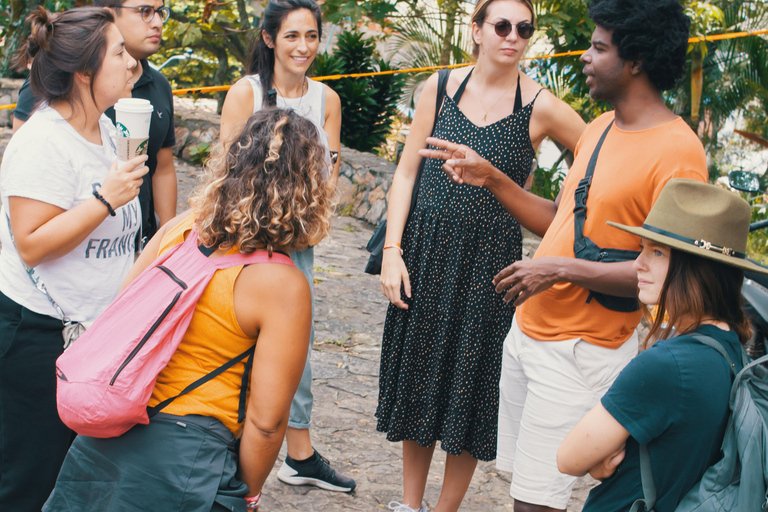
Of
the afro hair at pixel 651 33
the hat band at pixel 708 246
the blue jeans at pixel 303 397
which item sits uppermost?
the afro hair at pixel 651 33

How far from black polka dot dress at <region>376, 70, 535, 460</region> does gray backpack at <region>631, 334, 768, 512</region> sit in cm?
123

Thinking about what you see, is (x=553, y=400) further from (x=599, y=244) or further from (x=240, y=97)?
(x=240, y=97)

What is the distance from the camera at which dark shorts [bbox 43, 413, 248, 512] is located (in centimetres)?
180

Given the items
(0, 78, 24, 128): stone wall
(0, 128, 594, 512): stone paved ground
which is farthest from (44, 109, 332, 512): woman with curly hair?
(0, 78, 24, 128): stone wall

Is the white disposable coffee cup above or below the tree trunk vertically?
below

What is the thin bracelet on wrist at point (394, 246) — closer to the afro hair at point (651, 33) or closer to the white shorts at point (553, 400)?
the white shorts at point (553, 400)

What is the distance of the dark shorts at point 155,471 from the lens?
1796mm

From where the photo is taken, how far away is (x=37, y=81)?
229 centimetres

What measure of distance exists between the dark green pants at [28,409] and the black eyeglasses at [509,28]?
6.15 ft

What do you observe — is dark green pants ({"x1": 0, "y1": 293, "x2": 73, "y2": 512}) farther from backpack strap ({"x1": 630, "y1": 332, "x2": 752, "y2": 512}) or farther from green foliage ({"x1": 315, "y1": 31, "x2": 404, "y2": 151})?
green foliage ({"x1": 315, "y1": 31, "x2": 404, "y2": 151})

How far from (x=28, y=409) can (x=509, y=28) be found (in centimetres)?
215

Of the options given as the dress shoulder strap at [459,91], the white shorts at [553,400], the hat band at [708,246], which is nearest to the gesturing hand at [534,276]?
the white shorts at [553,400]

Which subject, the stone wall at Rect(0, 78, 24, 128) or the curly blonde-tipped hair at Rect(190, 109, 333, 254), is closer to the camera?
the curly blonde-tipped hair at Rect(190, 109, 333, 254)

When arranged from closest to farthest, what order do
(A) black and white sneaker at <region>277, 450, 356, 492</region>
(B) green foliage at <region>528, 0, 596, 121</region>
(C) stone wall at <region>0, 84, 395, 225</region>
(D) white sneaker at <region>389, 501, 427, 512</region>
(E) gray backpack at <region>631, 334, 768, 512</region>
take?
(E) gray backpack at <region>631, 334, 768, 512</region>, (D) white sneaker at <region>389, 501, 427, 512</region>, (A) black and white sneaker at <region>277, 450, 356, 492</region>, (B) green foliage at <region>528, 0, 596, 121</region>, (C) stone wall at <region>0, 84, 395, 225</region>
